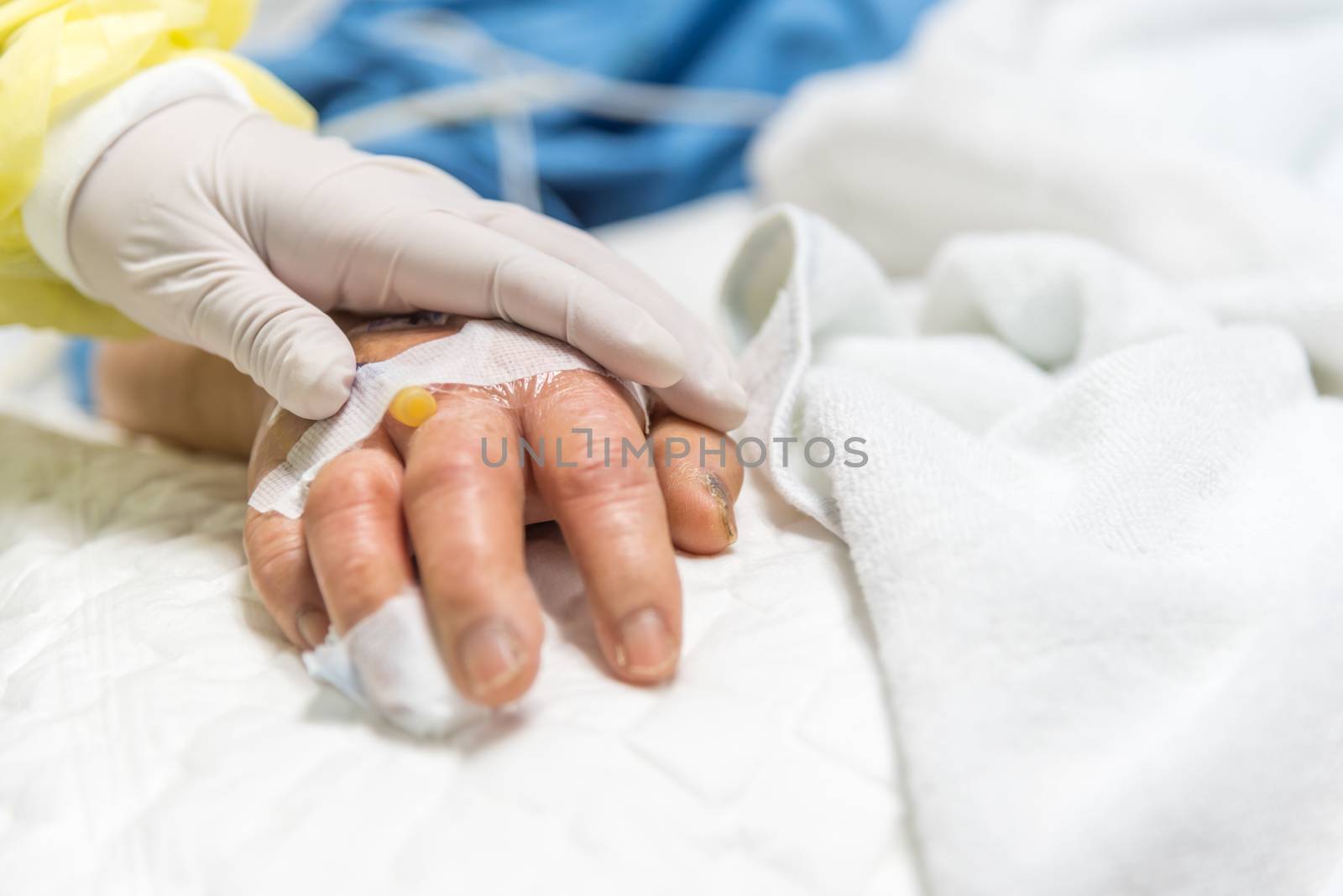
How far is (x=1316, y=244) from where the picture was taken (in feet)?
2.40

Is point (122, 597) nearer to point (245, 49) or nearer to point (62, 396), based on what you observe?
point (62, 396)

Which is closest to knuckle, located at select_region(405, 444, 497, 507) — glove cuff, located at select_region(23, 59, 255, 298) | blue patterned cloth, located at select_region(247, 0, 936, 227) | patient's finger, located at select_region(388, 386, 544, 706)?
patient's finger, located at select_region(388, 386, 544, 706)

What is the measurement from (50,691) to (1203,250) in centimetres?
85

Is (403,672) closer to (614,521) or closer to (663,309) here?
(614,521)

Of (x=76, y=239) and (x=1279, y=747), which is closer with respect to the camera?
(x=1279, y=747)

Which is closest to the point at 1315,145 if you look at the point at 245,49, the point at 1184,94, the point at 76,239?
the point at 1184,94

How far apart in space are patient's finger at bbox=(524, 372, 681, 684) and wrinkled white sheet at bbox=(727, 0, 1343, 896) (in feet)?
0.33

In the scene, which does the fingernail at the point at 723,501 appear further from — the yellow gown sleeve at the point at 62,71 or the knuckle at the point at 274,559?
the yellow gown sleeve at the point at 62,71

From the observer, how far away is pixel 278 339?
0.53m

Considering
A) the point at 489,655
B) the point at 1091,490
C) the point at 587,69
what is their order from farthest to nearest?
the point at 587,69, the point at 1091,490, the point at 489,655

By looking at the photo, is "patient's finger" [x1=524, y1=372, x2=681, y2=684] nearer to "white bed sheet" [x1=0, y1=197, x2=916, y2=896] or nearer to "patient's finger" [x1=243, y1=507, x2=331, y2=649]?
"white bed sheet" [x1=0, y1=197, x2=916, y2=896]

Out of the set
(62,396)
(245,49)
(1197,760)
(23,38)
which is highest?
(23,38)

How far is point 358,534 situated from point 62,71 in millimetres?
375

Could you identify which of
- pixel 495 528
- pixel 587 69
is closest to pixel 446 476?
pixel 495 528
